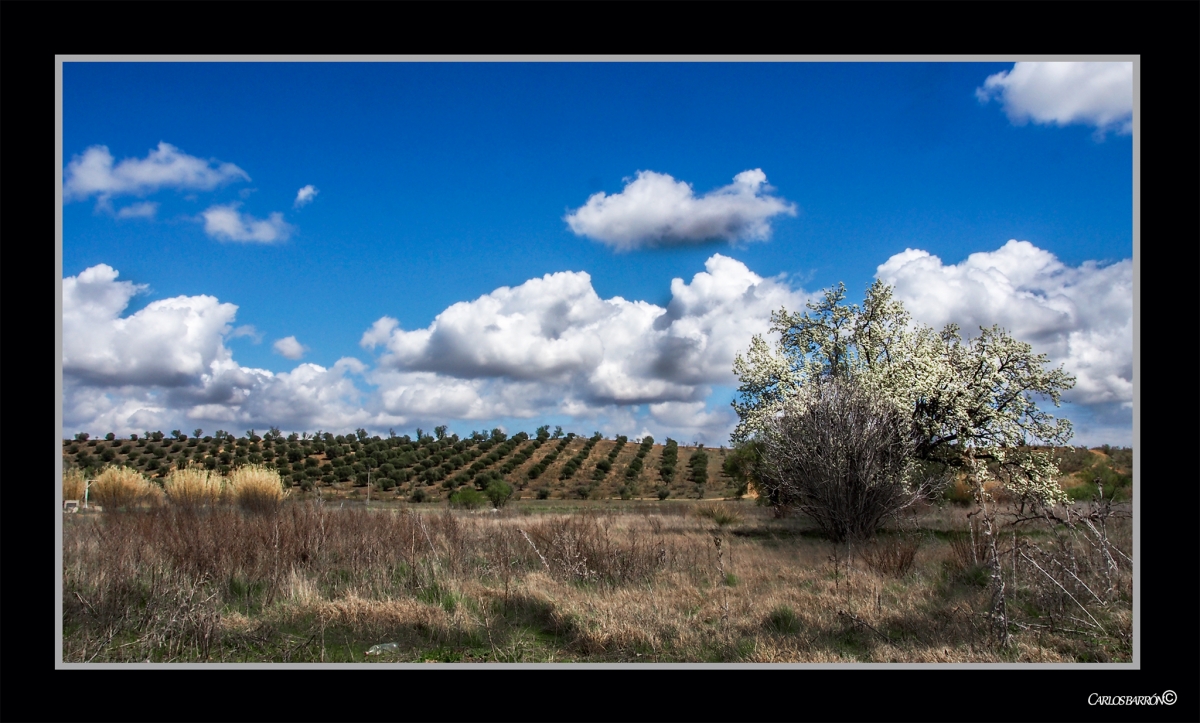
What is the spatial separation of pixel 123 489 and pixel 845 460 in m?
18.2

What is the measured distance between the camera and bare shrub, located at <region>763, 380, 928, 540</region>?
589 inches

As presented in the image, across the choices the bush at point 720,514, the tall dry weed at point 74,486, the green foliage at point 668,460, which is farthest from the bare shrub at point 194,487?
the green foliage at point 668,460

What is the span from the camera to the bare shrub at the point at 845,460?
49.1ft

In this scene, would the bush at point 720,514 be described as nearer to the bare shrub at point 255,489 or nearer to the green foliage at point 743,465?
the green foliage at point 743,465

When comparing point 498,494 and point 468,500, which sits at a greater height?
point 498,494

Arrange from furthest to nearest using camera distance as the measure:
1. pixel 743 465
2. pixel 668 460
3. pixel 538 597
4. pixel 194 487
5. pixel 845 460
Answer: pixel 668 460
pixel 743 465
pixel 194 487
pixel 845 460
pixel 538 597

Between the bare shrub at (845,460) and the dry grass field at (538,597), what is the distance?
2.58m

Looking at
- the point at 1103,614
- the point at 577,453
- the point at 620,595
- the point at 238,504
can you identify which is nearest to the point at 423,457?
the point at 577,453

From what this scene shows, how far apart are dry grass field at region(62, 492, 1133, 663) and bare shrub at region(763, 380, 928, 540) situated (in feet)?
8.46

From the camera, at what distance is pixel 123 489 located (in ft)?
56.7

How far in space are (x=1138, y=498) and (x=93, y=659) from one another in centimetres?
917
